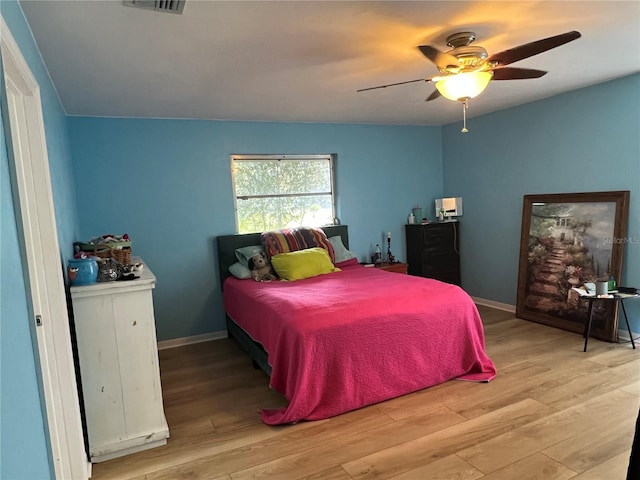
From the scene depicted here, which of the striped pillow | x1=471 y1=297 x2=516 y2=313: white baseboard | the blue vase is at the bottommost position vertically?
x1=471 y1=297 x2=516 y2=313: white baseboard

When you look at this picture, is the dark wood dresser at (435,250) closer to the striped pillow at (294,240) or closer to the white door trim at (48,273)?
the striped pillow at (294,240)

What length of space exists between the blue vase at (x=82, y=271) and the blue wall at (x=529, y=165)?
13.2ft

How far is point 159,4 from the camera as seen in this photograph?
1.78 metres

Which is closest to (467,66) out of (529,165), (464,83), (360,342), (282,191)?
(464,83)

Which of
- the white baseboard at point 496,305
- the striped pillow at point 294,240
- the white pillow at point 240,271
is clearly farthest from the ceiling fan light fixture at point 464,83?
the white baseboard at point 496,305

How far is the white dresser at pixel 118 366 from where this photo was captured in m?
2.17

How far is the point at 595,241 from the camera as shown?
3678mm

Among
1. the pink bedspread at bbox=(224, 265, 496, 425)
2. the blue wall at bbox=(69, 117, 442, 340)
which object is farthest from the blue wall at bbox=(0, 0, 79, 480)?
the blue wall at bbox=(69, 117, 442, 340)

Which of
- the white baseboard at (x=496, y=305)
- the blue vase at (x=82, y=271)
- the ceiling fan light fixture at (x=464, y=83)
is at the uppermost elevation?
the ceiling fan light fixture at (x=464, y=83)

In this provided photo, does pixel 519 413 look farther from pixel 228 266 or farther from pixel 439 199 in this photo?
pixel 439 199

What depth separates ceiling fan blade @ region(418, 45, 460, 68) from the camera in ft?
6.89

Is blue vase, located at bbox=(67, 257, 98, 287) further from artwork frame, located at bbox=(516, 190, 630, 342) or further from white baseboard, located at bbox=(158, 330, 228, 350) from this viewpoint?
artwork frame, located at bbox=(516, 190, 630, 342)

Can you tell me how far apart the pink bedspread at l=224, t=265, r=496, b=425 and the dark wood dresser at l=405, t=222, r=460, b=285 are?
5.59 ft

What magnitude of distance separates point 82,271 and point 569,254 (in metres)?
3.99
